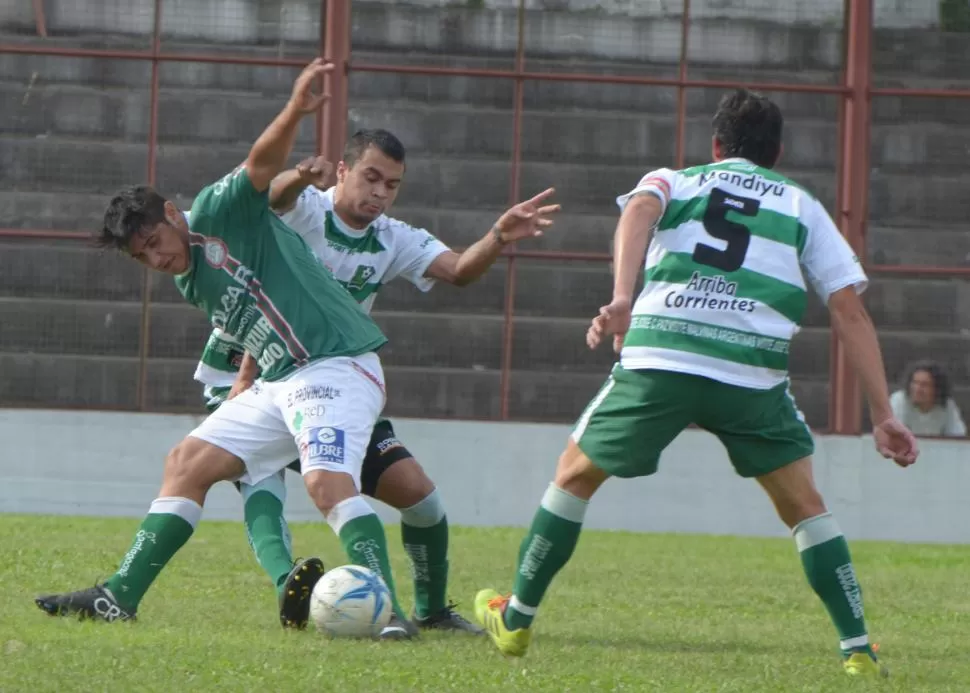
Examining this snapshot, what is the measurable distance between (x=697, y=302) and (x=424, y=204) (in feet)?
30.7

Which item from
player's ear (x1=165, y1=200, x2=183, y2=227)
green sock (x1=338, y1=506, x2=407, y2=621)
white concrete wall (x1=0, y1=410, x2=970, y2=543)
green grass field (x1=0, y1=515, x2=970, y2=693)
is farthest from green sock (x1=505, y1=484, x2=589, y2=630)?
white concrete wall (x1=0, y1=410, x2=970, y2=543)

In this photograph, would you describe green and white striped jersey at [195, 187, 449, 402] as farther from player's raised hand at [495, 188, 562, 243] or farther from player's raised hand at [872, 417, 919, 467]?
player's raised hand at [872, 417, 919, 467]

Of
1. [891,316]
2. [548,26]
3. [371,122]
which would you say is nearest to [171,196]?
[371,122]

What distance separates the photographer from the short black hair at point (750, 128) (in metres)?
5.62

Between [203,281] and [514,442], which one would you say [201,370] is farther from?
[514,442]

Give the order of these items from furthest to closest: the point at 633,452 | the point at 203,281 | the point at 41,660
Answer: the point at 203,281 → the point at 633,452 → the point at 41,660

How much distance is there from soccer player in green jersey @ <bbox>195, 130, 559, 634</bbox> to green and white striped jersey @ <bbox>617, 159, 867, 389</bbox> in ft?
2.94

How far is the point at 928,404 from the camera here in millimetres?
13688

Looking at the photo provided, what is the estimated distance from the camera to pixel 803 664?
569cm

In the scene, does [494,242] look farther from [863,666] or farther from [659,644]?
[863,666]

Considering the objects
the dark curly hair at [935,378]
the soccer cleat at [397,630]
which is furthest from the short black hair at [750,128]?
the dark curly hair at [935,378]

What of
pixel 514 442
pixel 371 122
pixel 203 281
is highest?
pixel 371 122

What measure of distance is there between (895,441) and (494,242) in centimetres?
189

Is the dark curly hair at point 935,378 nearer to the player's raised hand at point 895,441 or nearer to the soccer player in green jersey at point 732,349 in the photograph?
the soccer player in green jersey at point 732,349
